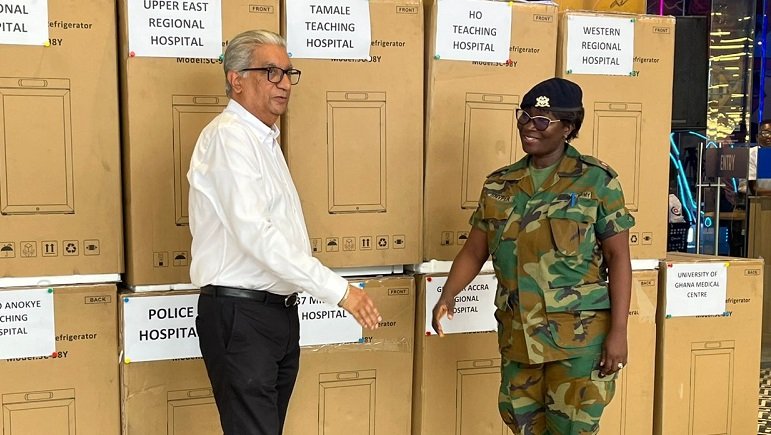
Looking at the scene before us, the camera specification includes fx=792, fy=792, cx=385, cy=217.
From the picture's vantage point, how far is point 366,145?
2.31m

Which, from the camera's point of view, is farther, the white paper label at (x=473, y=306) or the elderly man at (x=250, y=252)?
the white paper label at (x=473, y=306)

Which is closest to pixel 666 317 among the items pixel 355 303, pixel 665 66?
pixel 665 66

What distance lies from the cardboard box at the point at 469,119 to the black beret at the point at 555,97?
1.29ft

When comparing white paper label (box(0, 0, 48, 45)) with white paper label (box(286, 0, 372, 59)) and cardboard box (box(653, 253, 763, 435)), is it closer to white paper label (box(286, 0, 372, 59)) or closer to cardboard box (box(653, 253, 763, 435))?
white paper label (box(286, 0, 372, 59))

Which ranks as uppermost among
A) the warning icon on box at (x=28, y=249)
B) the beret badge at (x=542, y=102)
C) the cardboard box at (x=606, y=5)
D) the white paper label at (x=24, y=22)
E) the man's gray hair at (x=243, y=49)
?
the cardboard box at (x=606, y=5)

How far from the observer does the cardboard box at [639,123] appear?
251 centimetres

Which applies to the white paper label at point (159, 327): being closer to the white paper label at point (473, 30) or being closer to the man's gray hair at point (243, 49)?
the man's gray hair at point (243, 49)

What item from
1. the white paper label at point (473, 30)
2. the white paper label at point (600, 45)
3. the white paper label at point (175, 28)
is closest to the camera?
the white paper label at point (175, 28)

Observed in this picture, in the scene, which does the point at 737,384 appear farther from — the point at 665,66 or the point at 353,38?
the point at 353,38

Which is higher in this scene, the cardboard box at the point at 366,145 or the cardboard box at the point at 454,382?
the cardboard box at the point at 366,145

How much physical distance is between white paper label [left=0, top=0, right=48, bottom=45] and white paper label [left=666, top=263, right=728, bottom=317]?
2025 mm

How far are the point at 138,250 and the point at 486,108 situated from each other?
110 centimetres

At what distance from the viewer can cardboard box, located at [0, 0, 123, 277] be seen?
2002mm

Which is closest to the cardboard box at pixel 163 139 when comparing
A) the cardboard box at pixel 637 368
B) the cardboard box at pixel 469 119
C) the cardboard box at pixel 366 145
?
the cardboard box at pixel 366 145
